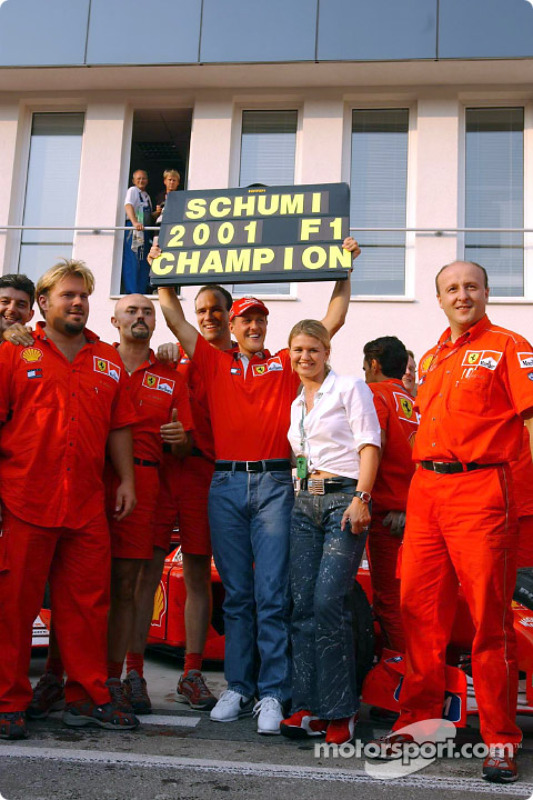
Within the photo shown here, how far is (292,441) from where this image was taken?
4.07 meters

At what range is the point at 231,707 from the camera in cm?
405

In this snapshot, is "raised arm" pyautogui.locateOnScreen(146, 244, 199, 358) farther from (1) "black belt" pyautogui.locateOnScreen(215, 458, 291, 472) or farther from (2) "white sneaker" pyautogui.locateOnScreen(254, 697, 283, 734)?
(2) "white sneaker" pyautogui.locateOnScreen(254, 697, 283, 734)

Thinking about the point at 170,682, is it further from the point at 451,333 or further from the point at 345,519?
the point at 451,333

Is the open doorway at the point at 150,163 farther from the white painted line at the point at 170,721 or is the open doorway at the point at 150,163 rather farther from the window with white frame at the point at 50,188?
the white painted line at the point at 170,721

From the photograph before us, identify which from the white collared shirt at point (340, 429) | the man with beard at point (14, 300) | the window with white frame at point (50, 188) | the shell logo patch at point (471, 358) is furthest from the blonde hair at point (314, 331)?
the window with white frame at point (50, 188)

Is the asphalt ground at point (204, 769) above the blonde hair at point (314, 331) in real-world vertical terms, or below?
below

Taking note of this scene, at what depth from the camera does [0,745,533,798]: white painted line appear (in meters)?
3.14

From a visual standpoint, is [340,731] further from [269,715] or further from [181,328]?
[181,328]

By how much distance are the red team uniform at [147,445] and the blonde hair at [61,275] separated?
63cm

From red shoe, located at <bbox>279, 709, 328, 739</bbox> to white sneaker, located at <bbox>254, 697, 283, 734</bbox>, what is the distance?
4 centimetres

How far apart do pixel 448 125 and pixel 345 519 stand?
913cm

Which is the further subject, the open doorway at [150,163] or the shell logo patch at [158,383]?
the open doorway at [150,163]

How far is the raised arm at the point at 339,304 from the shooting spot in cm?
450

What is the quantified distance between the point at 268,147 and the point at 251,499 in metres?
8.77
